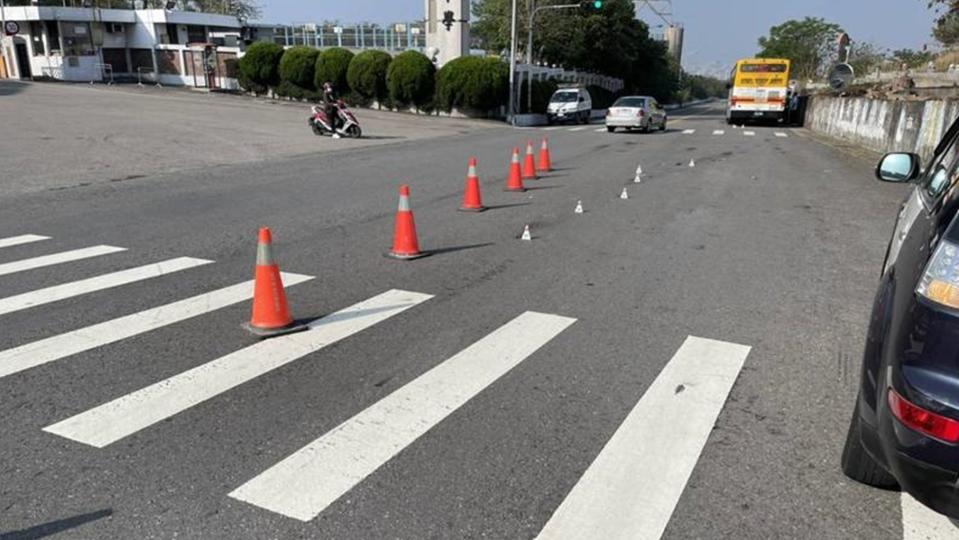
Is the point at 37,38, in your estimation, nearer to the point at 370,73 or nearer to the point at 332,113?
the point at 370,73

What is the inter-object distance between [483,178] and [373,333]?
9.37 m

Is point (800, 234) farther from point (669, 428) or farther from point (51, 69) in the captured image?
point (51, 69)

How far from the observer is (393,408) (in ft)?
12.8

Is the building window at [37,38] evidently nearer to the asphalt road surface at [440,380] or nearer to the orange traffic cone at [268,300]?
the asphalt road surface at [440,380]

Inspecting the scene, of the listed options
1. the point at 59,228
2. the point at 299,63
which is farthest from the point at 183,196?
the point at 299,63

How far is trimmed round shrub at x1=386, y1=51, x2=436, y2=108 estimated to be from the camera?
37781 mm

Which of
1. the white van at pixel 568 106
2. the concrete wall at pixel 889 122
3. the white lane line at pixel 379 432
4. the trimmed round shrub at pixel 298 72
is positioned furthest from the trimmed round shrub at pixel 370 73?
the white lane line at pixel 379 432

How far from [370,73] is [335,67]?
333 cm

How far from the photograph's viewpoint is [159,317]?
211 inches

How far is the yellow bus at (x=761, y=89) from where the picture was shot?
119ft

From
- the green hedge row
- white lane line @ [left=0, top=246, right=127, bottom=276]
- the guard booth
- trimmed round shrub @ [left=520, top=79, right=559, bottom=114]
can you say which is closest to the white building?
the guard booth

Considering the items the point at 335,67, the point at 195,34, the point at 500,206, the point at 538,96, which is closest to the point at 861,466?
the point at 500,206

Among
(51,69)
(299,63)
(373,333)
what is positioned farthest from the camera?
(51,69)

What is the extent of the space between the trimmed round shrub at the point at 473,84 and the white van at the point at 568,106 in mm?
2998
